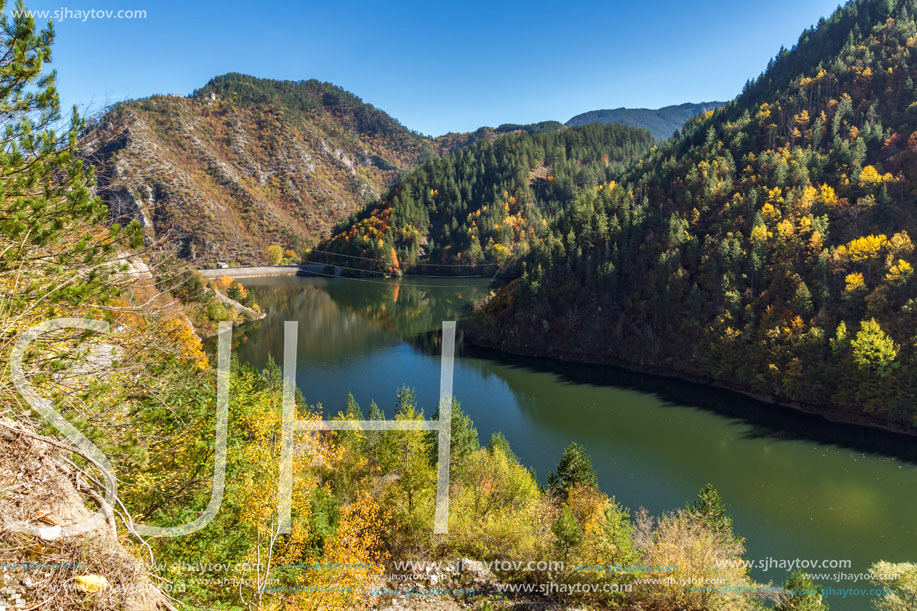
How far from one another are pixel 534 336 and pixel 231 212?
388ft

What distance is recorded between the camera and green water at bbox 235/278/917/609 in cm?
2325

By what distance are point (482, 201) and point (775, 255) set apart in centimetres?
9145

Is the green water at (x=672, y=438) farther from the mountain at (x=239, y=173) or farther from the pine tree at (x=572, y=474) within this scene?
the mountain at (x=239, y=173)

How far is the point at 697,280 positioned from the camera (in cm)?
5384

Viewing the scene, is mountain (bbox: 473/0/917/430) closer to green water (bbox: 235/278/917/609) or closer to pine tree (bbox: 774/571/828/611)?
green water (bbox: 235/278/917/609)

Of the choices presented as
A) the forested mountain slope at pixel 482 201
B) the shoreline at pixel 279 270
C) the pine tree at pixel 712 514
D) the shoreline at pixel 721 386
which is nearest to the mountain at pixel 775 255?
the shoreline at pixel 721 386

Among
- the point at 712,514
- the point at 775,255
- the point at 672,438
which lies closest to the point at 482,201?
the point at 775,255

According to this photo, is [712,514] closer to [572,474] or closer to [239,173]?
[572,474]

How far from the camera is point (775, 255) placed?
49.2 meters

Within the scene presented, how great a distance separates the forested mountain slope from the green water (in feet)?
183

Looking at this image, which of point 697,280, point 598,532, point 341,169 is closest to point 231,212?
point 341,169

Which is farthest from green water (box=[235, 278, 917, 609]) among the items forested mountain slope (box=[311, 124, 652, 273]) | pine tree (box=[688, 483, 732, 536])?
forested mountain slope (box=[311, 124, 652, 273])

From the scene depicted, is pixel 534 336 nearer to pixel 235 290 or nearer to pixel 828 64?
pixel 235 290

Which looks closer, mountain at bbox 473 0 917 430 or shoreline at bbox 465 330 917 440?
shoreline at bbox 465 330 917 440
